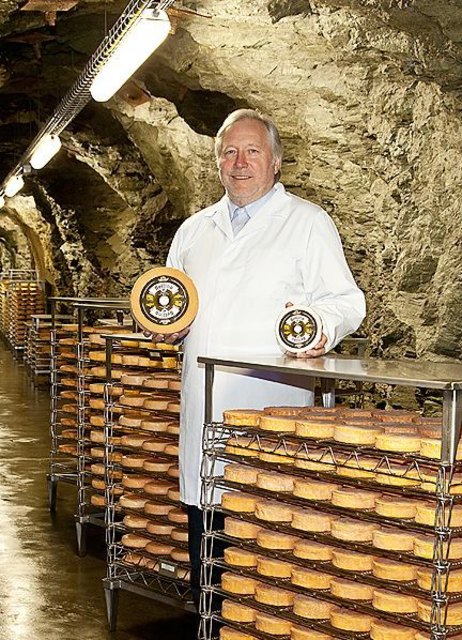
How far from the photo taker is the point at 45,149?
1140 cm

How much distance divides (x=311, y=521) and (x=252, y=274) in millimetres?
948

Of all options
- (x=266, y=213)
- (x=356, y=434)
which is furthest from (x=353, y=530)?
(x=266, y=213)

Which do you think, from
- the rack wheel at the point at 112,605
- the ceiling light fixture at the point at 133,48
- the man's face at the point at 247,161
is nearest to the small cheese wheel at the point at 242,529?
the man's face at the point at 247,161

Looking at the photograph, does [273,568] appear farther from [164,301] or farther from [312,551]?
[164,301]

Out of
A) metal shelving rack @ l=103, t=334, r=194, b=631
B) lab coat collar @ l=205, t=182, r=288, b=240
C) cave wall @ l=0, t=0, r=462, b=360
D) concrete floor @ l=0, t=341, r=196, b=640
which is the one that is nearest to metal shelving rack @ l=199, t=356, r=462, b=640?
lab coat collar @ l=205, t=182, r=288, b=240

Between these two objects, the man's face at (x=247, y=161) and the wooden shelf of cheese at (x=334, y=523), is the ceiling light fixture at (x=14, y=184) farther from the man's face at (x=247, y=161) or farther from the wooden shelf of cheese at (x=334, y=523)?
the wooden shelf of cheese at (x=334, y=523)

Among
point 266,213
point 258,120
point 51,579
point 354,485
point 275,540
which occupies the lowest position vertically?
point 51,579

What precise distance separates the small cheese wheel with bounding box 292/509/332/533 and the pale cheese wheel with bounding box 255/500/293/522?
0.22 feet

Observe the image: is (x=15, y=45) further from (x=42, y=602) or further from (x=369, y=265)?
(x=42, y=602)

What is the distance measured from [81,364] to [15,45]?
5.16 meters

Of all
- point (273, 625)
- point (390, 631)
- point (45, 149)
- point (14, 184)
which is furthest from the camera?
point (14, 184)

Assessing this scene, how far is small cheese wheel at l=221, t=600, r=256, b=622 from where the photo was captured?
3652 millimetres

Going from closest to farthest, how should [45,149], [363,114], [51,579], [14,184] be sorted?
[51,579] → [363,114] → [45,149] → [14,184]

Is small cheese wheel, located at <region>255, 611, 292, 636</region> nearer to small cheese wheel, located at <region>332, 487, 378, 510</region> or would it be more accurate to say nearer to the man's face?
small cheese wheel, located at <region>332, 487, 378, 510</region>
